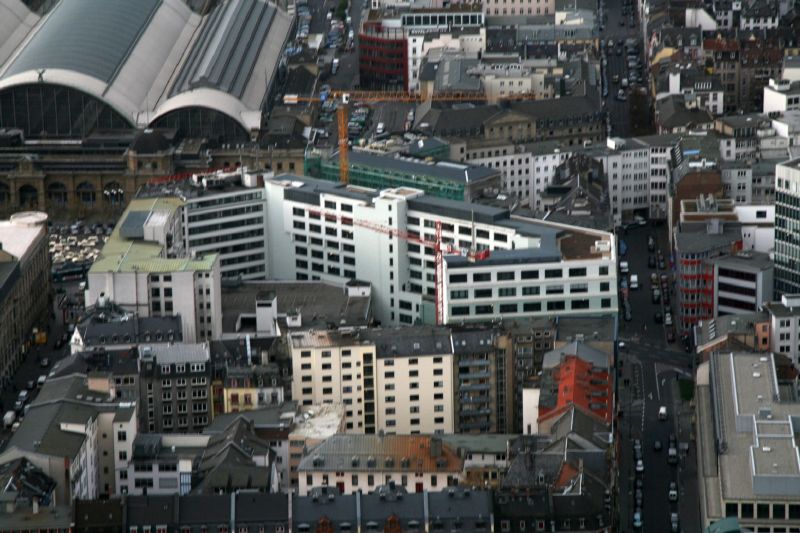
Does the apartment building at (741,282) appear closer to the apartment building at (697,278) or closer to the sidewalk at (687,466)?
the apartment building at (697,278)

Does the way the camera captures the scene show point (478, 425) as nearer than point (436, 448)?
No

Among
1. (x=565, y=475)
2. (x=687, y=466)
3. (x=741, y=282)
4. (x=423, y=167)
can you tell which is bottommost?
(x=687, y=466)

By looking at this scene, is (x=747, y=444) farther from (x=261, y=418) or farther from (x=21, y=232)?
(x=21, y=232)

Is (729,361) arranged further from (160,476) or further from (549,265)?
(160,476)

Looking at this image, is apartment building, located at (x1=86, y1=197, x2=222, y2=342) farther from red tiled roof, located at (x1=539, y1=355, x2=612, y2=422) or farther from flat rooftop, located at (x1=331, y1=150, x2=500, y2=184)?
red tiled roof, located at (x1=539, y1=355, x2=612, y2=422)

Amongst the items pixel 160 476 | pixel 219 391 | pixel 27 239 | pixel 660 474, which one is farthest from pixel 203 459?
pixel 27 239

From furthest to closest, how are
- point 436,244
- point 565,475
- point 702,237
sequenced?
1. point 702,237
2. point 436,244
3. point 565,475

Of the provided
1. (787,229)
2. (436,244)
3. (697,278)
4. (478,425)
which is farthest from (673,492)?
(436,244)
